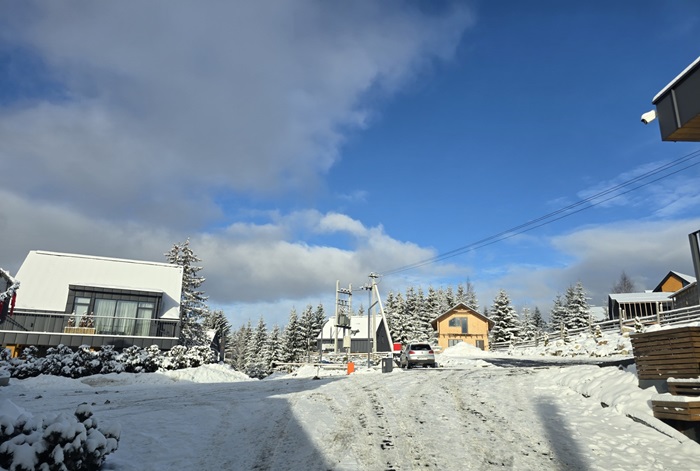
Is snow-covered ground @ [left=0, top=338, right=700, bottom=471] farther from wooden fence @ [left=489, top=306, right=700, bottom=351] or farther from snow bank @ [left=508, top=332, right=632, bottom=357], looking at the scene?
wooden fence @ [left=489, top=306, right=700, bottom=351]

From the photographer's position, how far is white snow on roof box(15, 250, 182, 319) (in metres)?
35.2

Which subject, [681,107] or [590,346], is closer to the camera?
[681,107]

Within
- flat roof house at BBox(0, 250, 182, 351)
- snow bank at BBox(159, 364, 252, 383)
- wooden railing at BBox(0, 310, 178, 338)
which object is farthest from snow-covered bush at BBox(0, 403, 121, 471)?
wooden railing at BBox(0, 310, 178, 338)

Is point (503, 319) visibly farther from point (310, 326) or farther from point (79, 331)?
point (79, 331)

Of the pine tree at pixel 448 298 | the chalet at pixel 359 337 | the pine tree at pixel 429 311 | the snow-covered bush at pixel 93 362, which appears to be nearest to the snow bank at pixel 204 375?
the snow-covered bush at pixel 93 362

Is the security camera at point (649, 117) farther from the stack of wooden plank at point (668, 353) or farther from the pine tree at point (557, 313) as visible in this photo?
the pine tree at point (557, 313)

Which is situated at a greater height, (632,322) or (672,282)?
(672,282)

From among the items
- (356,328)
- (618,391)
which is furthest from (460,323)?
(618,391)

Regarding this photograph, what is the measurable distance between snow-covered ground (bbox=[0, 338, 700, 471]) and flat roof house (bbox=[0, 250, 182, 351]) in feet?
58.7

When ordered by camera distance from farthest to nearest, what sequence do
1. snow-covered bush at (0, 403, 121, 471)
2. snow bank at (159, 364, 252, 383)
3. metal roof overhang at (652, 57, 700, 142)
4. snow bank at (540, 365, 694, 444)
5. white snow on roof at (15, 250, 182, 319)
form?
white snow on roof at (15, 250, 182, 319), snow bank at (159, 364, 252, 383), snow bank at (540, 365, 694, 444), metal roof overhang at (652, 57, 700, 142), snow-covered bush at (0, 403, 121, 471)

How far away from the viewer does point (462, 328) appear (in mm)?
66625

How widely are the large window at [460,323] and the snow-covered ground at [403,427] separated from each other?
50718mm

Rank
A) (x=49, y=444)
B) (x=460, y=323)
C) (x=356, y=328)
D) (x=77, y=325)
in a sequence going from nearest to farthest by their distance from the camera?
(x=49, y=444) → (x=77, y=325) → (x=460, y=323) → (x=356, y=328)

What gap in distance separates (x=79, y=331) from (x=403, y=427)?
30703 millimetres
